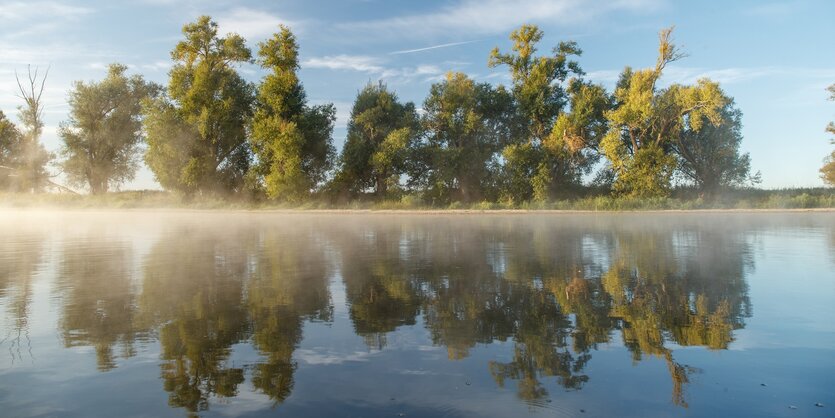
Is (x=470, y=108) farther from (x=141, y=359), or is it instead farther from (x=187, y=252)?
(x=141, y=359)

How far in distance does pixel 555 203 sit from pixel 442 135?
1188cm

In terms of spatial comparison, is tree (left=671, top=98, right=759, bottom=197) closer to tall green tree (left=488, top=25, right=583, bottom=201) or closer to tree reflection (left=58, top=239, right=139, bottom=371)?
tall green tree (left=488, top=25, right=583, bottom=201)

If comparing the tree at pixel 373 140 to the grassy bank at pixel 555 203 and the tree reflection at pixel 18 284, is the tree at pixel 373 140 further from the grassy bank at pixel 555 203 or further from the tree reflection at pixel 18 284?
the tree reflection at pixel 18 284

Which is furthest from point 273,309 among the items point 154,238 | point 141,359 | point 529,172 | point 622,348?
point 529,172

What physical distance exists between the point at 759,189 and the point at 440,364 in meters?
47.9

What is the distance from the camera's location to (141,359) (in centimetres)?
580

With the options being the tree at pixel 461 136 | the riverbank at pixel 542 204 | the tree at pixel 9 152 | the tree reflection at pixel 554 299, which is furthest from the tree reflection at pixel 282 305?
the tree at pixel 9 152

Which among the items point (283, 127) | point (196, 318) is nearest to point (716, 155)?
point (283, 127)

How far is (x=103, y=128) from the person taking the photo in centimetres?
5697

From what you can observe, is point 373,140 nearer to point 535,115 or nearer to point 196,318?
point 535,115

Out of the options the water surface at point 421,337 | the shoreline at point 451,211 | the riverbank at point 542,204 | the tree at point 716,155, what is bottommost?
the water surface at point 421,337

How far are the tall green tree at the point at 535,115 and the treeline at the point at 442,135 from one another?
0.11m

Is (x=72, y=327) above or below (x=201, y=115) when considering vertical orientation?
below

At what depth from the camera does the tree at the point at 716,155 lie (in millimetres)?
44906
